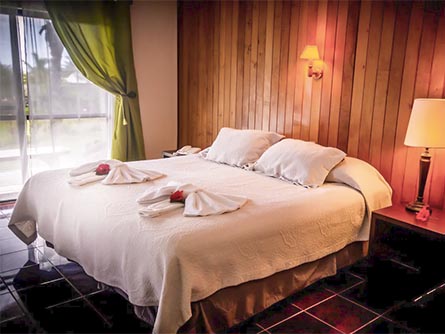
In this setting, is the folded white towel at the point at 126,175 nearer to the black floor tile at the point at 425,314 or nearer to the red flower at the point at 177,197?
the red flower at the point at 177,197

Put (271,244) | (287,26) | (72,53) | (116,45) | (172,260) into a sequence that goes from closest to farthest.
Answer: (172,260)
(271,244)
(287,26)
(72,53)
(116,45)

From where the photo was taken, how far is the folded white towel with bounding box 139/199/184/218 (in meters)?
2.08

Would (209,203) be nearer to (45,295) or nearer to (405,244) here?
(45,295)

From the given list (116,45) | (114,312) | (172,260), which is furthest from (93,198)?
(116,45)

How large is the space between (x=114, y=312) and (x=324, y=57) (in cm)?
247

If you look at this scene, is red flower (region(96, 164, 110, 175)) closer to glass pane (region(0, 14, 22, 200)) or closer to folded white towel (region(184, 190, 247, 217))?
folded white towel (region(184, 190, 247, 217))

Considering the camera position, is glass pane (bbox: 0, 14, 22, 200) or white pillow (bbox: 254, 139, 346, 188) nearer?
white pillow (bbox: 254, 139, 346, 188)

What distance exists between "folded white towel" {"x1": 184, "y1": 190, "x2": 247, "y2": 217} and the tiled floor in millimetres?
626

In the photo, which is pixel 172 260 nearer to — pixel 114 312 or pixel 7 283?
pixel 114 312

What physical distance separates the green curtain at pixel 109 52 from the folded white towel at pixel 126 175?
67.2 inches

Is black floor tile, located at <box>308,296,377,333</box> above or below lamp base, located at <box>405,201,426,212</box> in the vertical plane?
below

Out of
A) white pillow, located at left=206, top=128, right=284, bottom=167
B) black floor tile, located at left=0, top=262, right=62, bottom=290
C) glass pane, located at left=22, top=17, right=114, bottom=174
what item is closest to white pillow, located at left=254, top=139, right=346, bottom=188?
white pillow, located at left=206, top=128, right=284, bottom=167

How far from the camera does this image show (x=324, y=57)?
10.7 feet

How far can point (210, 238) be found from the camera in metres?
1.92
